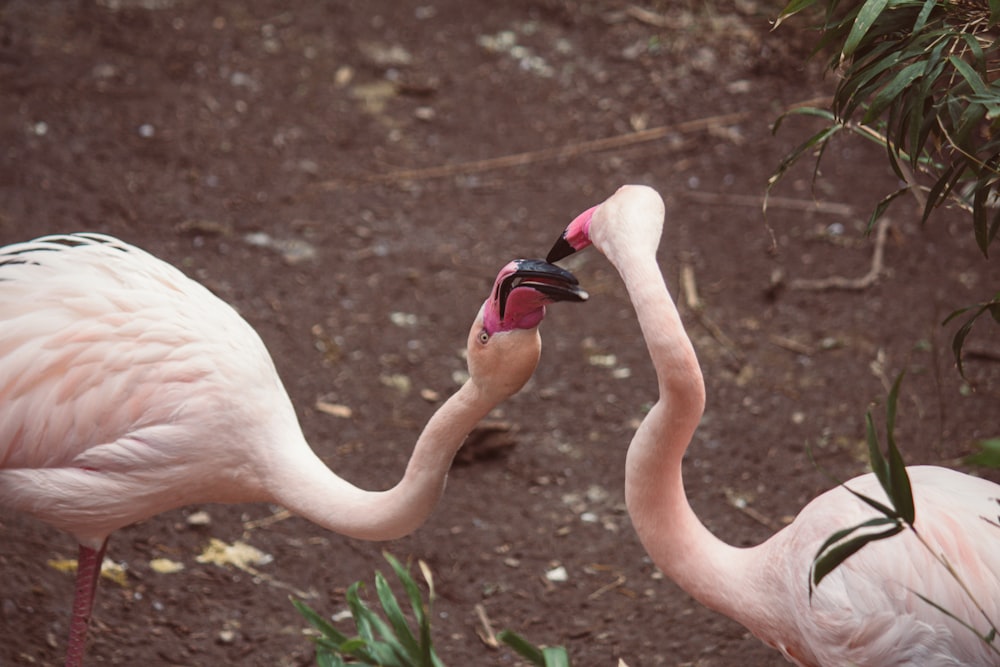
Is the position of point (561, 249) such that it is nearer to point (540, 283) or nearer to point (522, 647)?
point (540, 283)

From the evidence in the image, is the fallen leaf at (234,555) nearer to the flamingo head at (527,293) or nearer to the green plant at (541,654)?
the flamingo head at (527,293)

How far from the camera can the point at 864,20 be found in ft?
7.60

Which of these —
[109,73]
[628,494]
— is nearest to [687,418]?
[628,494]

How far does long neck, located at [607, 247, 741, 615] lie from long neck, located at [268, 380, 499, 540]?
43 centimetres

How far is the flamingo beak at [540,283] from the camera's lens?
8.34 ft

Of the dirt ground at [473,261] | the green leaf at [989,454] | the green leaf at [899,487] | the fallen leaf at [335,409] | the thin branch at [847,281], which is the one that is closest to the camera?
the green leaf at [989,454]

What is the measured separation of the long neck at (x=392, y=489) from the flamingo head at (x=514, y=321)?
9cm

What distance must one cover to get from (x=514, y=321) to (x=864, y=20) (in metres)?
1.04

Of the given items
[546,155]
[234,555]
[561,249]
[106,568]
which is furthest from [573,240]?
→ [546,155]

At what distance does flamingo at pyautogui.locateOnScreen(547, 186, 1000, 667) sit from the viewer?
2557mm

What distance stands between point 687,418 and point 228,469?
52.7 inches

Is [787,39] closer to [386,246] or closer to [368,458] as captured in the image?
[386,246]

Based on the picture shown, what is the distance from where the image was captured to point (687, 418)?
2629mm

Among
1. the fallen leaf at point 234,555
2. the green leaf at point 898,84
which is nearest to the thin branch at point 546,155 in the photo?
the fallen leaf at point 234,555
